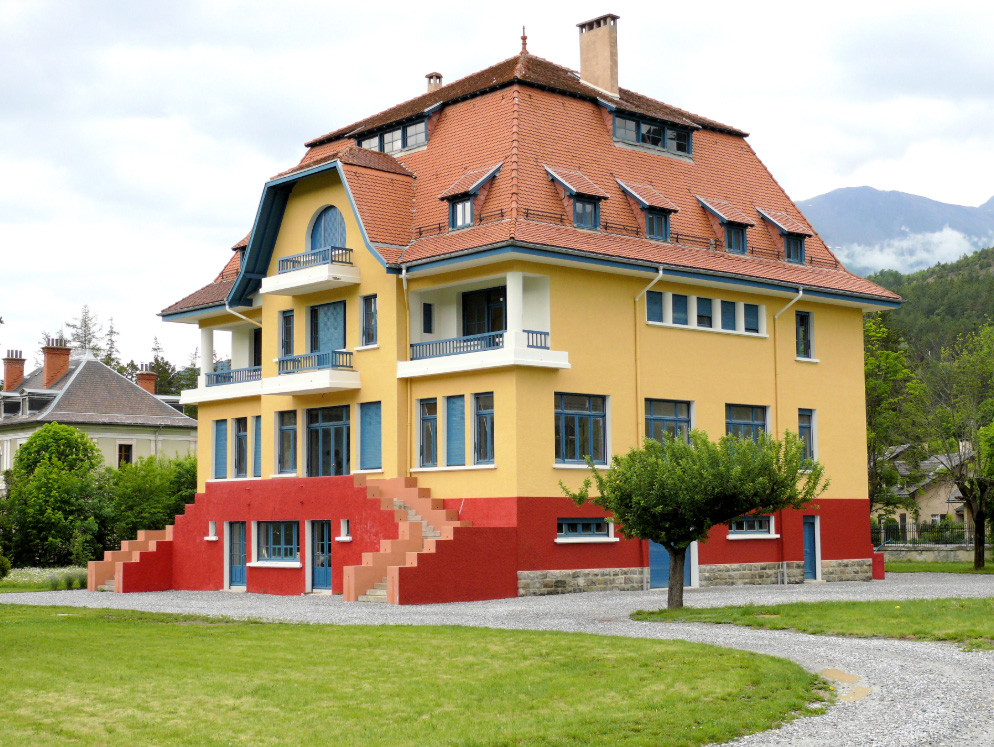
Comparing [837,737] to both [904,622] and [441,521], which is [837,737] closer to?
[904,622]

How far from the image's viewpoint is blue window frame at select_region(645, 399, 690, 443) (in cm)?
3278

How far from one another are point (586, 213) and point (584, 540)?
8.14 meters

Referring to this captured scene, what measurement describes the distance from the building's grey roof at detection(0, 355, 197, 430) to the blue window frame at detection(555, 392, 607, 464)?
1497 inches

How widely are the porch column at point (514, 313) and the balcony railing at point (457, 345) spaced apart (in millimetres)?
387

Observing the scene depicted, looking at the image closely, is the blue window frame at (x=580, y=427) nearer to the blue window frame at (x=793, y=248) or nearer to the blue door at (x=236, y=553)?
the blue window frame at (x=793, y=248)

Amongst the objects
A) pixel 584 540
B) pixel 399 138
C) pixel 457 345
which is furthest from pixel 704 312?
pixel 399 138

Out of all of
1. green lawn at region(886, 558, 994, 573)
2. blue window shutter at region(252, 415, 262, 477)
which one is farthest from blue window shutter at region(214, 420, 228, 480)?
green lawn at region(886, 558, 994, 573)

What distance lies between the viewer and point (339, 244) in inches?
1346

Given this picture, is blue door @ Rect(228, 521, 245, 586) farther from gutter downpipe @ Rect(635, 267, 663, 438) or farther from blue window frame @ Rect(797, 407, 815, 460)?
blue window frame @ Rect(797, 407, 815, 460)

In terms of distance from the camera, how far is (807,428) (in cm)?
3669

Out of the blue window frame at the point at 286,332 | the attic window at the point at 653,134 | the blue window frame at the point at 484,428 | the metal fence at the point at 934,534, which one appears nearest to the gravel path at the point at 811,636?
the blue window frame at the point at 484,428

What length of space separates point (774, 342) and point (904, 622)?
1640 cm

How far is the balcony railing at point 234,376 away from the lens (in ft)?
124

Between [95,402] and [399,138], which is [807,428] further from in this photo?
[95,402]
